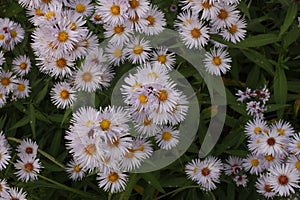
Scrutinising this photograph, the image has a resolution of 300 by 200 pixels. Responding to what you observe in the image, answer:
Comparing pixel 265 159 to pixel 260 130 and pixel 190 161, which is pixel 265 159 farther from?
pixel 190 161

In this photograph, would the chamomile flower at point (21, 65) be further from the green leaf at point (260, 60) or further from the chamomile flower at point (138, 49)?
the green leaf at point (260, 60)

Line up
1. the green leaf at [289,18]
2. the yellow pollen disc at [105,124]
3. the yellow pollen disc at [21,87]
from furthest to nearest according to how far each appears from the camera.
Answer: the yellow pollen disc at [21,87], the green leaf at [289,18], the yellow pollen disc at [105,124]

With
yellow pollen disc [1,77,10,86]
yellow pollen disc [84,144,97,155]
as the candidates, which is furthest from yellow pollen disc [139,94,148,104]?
yellow pollen disc [1,77,10,86]

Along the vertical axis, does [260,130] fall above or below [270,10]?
below

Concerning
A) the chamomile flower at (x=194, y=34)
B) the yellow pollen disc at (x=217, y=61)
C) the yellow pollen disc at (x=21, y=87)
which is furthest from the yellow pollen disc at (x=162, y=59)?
the yellow pollen disc at (x=21, y=87)

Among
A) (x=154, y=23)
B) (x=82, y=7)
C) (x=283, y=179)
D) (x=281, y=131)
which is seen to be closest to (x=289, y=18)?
(x=281, y=131)

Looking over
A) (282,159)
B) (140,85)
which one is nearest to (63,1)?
→ (140,85)
